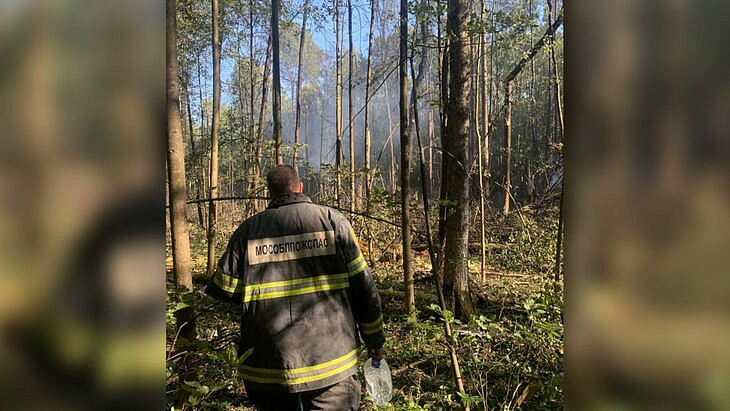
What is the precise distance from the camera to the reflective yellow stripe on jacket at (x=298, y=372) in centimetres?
233

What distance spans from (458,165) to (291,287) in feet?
12.2

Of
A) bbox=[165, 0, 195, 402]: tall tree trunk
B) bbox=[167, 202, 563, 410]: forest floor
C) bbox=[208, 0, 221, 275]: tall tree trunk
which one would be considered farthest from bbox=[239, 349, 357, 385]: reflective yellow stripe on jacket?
bbox=[208, 0, 221, 275]: tall tree trunk

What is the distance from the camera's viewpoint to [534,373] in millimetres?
3857

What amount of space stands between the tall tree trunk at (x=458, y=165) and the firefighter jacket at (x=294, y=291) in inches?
124

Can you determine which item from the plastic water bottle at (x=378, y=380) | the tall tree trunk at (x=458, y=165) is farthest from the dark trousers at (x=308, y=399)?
the tall tree trunk at (x=458, y=165)

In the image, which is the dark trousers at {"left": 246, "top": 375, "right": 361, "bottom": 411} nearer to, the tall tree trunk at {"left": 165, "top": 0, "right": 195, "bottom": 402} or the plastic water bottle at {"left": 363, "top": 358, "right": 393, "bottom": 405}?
the plastic water bottle at {"left": 363, "top": 358, "right": 393, "bottom": 405}

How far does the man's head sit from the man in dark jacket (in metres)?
0.07

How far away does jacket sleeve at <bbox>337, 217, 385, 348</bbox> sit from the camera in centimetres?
247

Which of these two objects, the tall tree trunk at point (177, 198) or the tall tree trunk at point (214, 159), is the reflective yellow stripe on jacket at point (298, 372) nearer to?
the tall tree trunk at point (177, 198)

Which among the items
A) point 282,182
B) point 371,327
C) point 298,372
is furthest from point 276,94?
point 298,372

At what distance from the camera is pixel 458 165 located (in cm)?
560
